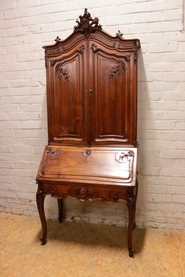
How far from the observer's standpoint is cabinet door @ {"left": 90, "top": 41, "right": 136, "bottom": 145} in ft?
6.19

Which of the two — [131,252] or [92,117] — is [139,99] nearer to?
[92,117]

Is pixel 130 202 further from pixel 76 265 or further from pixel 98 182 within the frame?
pixel 76 265

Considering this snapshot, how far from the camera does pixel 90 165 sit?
1.91 meters

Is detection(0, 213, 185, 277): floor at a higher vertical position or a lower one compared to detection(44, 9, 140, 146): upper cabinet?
lower

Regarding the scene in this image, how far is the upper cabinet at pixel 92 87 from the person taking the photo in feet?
6.17

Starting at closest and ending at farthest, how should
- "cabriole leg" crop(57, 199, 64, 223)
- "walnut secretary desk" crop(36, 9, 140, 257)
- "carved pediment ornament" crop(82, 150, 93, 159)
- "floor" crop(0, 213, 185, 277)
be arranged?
"floor" crop(0, 213, 185, 277) < "walnut secretary desk" crop(36, 9, 140, 257) < "carved pediment ornament" crop(82, 150, 93, 159) < "cabriole leg" crop(57, 199, 64, 223)

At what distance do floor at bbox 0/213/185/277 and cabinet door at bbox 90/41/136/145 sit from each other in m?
0.93

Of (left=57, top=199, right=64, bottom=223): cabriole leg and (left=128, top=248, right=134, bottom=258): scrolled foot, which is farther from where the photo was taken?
(left=57, top=199, right=64, bottom=223): cabriole leg

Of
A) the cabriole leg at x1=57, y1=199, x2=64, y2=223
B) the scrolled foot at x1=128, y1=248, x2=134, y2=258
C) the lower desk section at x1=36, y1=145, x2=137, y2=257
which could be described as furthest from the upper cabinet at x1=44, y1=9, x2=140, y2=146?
the scrolled foot at x1=128, y1=248, x2=134, y2=258

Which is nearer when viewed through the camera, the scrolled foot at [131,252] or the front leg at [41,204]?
the scrolled foot at [131,252]

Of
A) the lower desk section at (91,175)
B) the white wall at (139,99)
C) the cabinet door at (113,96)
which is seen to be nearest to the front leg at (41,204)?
the lower desk section at (91,175)

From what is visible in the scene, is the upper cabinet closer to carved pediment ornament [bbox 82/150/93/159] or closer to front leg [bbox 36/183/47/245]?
carved pediment ornament [bbox 82/150/93/159]

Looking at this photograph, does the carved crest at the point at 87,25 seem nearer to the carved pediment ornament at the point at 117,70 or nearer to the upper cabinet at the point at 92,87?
the upper cabinet at the point at 92,87

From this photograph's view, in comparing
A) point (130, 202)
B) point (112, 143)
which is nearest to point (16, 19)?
point (112, 143)
